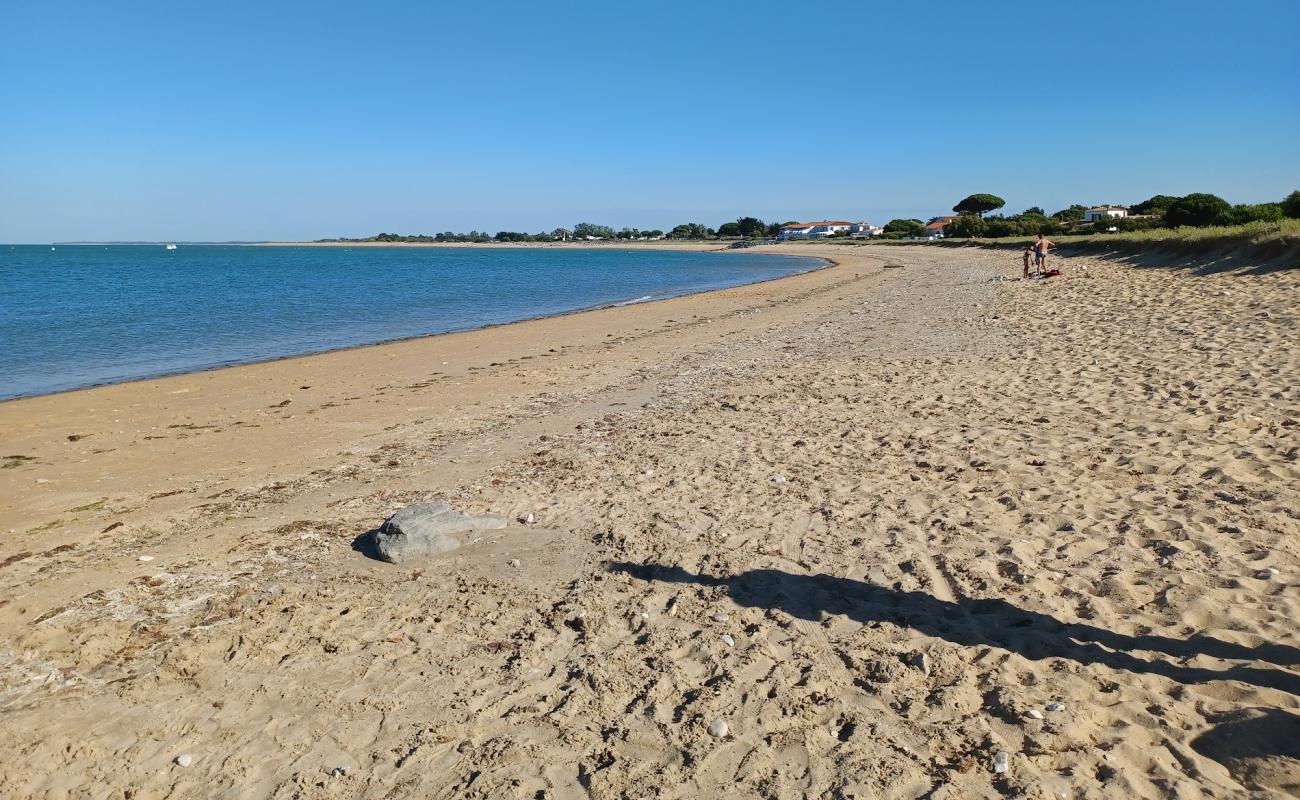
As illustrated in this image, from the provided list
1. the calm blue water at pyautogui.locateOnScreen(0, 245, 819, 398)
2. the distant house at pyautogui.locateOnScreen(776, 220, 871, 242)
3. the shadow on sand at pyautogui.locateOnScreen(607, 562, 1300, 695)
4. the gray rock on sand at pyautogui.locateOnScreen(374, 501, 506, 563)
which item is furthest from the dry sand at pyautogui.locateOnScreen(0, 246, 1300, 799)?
the distant house at pyautogui.locateOnScreen(776, 220, 871, 242)

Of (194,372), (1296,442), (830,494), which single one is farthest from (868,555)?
(194,372)

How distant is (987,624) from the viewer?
4.27m

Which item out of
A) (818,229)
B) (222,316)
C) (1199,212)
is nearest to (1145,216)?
(1199,212)

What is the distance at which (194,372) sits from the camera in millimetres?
15695

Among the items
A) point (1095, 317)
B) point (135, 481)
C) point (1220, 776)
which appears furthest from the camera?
point (1095, 317)

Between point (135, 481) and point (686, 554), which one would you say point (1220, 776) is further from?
point (135, 481)

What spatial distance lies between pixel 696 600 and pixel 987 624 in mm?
1690

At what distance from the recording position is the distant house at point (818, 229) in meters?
154

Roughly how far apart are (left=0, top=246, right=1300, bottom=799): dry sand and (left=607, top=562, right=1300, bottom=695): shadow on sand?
21mm

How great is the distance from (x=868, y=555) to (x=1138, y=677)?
1.81 m

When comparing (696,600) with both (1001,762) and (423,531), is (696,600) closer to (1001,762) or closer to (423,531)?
(1001,762)

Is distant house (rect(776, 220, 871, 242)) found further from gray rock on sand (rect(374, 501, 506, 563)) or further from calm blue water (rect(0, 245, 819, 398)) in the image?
gray rock on sand (rect(374, 501, 506, 563))

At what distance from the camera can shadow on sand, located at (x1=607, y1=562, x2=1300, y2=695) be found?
3715 millimetres

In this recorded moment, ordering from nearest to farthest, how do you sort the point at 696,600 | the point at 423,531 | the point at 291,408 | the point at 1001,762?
the point at 1001,762 < the point at 696,600 < the point at 423,531 < the point at 291,408
